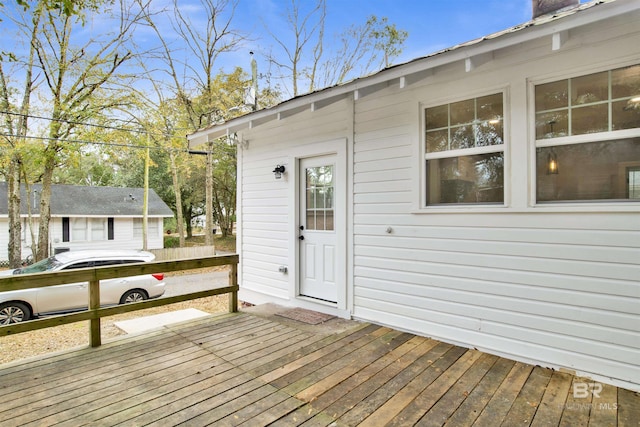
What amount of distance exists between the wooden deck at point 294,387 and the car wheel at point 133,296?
4639 millimetres

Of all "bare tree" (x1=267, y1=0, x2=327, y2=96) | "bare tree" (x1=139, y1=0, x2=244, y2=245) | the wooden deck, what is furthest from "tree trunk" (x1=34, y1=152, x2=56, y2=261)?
the wooden deck

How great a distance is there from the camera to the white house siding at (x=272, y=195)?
14.0ft

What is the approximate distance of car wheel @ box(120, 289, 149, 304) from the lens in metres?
7.08

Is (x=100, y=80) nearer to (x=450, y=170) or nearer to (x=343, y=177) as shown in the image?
(x=343, y=177)

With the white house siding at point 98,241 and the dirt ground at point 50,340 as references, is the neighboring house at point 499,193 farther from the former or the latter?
the white house siding at point 98,241

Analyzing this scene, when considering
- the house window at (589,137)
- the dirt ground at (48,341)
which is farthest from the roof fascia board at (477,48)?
the dirt ground at (48,341)

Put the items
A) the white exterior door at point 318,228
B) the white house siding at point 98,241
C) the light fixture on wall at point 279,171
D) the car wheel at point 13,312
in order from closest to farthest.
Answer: the white exterior door at point 318,228, the light fixture on wall at point 279,171, the car wheel at point 13,312, the white house siding at point 98,241

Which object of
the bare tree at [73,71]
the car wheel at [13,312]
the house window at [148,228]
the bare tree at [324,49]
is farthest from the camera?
the house window at [148,228]

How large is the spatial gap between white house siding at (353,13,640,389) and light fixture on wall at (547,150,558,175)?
130 millimetres

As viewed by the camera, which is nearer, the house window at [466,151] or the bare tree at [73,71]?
the house window at [466,151]

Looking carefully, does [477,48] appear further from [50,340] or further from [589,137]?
[50,340]

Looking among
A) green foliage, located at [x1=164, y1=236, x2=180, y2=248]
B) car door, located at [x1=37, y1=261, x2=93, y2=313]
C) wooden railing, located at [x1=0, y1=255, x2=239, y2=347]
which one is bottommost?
green foliage, located at [x1=164, y1=236, x2=180, y2=248]

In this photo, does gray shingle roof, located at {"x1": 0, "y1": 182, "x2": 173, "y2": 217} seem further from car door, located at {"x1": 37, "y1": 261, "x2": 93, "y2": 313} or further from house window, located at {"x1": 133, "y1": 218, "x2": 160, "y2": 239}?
car door, located at {"x1": 37, "y1": 261, "x2": 93, "y2": 313}

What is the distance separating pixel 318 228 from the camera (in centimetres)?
431
